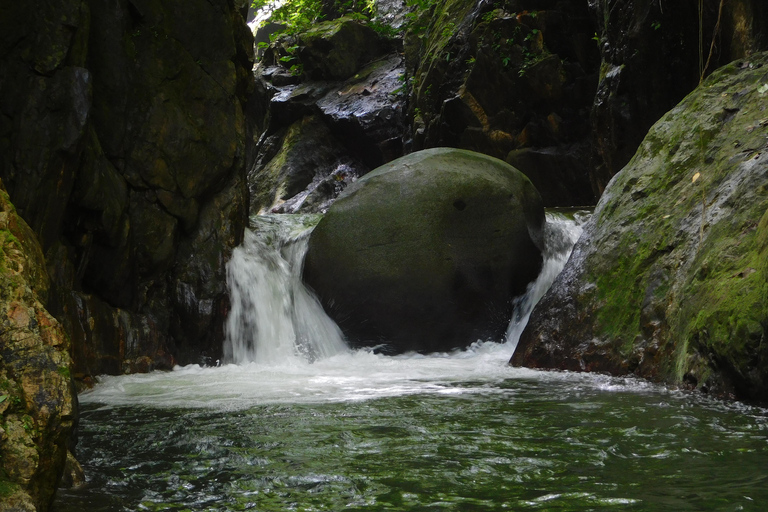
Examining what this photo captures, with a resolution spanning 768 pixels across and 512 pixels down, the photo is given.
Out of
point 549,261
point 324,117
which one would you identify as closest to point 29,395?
point 549,261

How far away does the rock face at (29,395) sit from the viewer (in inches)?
88.1

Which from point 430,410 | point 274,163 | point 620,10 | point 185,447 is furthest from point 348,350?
point 274,163

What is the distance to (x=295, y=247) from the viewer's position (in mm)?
9773

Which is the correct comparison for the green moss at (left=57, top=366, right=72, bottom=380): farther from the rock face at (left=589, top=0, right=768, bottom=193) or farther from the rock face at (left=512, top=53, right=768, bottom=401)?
the rock face at (left=589, top=0, right=768, bottom=193)

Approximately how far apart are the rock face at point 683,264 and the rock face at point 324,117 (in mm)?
9066

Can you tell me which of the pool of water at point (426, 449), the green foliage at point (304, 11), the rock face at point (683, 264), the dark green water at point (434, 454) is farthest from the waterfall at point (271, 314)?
the green foliage at point (304, 11)

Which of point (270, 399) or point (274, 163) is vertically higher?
point (274, 163)

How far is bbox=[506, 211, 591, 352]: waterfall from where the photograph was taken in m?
8.77

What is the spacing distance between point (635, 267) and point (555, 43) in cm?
699

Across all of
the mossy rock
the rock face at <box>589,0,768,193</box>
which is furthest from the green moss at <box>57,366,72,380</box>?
the mossy rock

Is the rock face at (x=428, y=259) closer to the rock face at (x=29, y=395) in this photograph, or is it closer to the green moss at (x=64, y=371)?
the rock face at (x=29, y=395)

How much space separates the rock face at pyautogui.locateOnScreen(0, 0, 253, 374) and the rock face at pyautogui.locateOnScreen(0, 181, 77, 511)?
124 inches

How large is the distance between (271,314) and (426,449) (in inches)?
231

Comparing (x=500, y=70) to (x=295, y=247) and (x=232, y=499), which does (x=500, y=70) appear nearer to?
(x=295, y=247)
